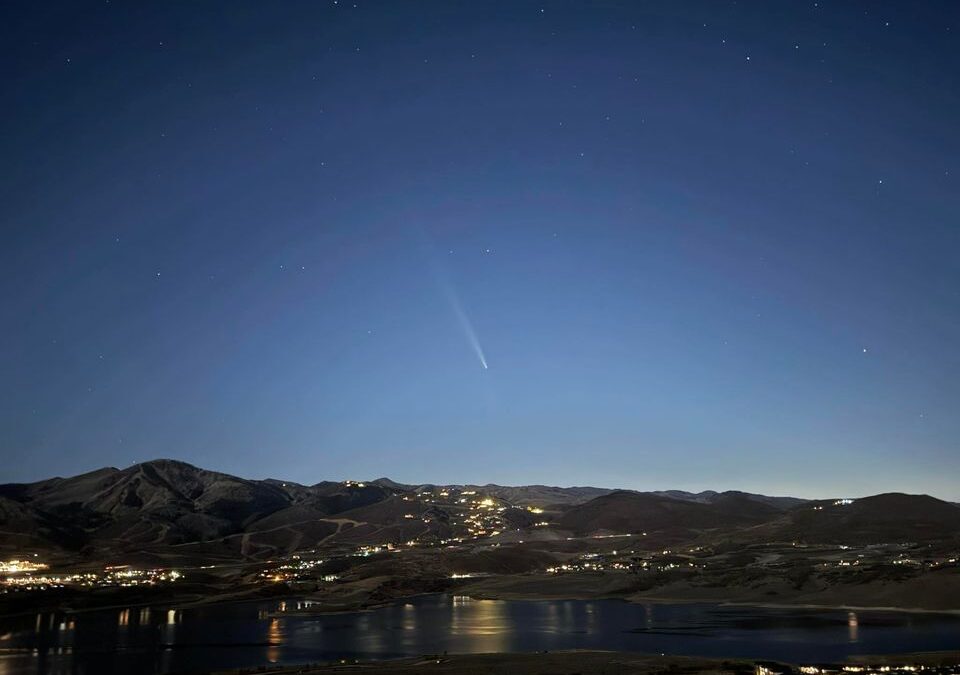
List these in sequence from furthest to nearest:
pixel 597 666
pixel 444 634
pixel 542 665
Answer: pixel 444 634
pixel 542 665
pixel 597 666

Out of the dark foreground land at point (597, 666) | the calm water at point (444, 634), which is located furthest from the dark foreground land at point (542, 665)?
the calm water at point (444, 634)

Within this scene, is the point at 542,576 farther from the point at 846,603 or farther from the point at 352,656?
the point at 352,656

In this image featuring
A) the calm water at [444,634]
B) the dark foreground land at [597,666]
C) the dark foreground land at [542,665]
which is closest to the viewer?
the dark foreground land at [597,666]

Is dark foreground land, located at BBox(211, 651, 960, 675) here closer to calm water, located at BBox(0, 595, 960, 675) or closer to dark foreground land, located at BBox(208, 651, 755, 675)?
dark foreground land, located at BBox(208, 651, 755, 675)

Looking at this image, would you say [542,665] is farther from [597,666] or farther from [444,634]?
[444,634]

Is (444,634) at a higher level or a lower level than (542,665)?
lower

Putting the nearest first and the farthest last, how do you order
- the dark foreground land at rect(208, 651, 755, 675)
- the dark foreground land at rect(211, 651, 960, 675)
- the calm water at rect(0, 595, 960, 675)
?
the dark foreground land at rect(211, 651, 960, 675) → the dark foreground land at rect(208, 651, 755, 675) → the calm water at rect(0, 595, 960, 675)

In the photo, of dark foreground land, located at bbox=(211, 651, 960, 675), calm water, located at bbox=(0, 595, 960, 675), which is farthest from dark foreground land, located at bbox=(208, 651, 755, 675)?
calm water, located at bbox=(0, 595, 960, 675)

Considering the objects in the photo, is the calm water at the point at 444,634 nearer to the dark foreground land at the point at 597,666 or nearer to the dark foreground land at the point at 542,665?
the dark foreground land at the point at 597,666

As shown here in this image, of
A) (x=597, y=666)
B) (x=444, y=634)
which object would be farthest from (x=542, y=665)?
(x=444, y=634)
